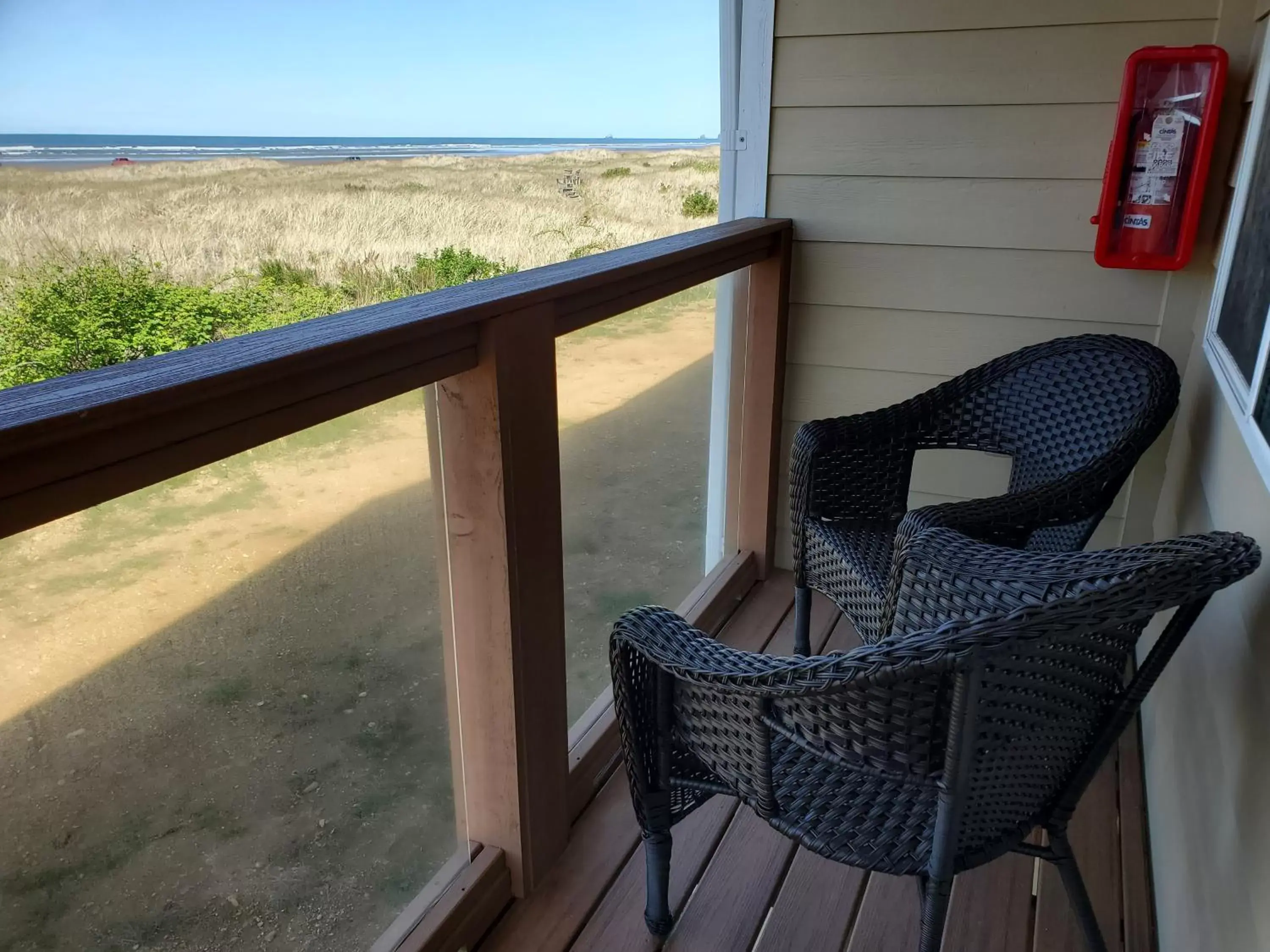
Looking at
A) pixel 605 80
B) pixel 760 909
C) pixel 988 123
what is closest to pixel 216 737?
pixel 760 909

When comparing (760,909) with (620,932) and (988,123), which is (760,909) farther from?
(988,123)

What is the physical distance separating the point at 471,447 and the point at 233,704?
466 mm

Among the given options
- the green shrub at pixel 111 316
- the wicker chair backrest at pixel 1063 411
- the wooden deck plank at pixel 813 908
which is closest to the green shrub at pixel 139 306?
the green shrub at pixel 111 316

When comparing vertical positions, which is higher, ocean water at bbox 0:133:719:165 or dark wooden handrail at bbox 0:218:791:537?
ocean water at bbox 0:133:719:165

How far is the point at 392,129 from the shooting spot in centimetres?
2909

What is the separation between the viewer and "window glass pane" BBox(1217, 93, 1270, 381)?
1.29m

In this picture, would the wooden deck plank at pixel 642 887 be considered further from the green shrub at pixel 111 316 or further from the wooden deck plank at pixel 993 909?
the green shrub at pixel 111 316

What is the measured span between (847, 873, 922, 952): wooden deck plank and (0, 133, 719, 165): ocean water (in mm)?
25178

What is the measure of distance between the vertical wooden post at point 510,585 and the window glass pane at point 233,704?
0.06 metres

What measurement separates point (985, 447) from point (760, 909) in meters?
1.18

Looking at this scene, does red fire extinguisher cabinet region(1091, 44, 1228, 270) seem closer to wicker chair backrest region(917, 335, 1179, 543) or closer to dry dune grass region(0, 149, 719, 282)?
wicker chair backrest region(917, 335, 1179, 543)

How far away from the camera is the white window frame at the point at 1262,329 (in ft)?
3.84

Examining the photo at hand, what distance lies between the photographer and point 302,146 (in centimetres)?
2870

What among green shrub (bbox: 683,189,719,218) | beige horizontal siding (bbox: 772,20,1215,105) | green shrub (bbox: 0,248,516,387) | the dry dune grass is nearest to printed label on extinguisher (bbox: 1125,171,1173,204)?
beige horizontal siding (bbox: 772,20,1215,105)
